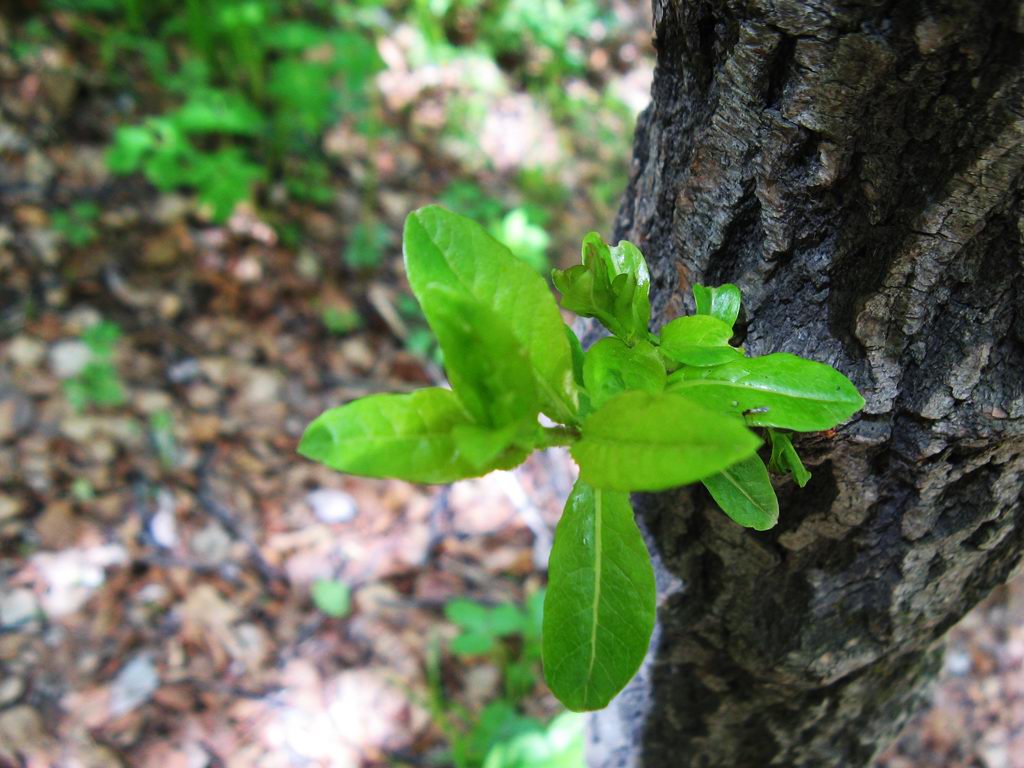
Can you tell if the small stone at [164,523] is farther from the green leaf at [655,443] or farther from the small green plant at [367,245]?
the green leaf at [655,443]

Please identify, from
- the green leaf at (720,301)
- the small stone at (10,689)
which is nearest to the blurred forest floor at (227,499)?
the small stone at (10,689)

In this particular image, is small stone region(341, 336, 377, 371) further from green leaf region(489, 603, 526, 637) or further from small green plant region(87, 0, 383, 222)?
green leaf region(489, 603, 526, 637)

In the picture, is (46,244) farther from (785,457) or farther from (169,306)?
(785,457)

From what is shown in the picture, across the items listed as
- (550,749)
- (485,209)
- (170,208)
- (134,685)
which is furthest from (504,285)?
(485,209)

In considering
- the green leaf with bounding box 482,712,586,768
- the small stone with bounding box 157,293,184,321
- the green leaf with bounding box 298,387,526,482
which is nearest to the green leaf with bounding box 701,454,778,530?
the green leaf with bounding box 298,387,526,482

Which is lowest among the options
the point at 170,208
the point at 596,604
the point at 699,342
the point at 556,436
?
the point at 596,604

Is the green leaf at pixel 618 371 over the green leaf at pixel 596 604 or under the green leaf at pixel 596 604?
over

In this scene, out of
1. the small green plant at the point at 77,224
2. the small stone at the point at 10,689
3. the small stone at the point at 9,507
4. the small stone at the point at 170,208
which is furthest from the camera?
the small stone at the point at 170,208

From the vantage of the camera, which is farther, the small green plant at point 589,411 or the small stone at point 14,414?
the small stone at point 14,414
